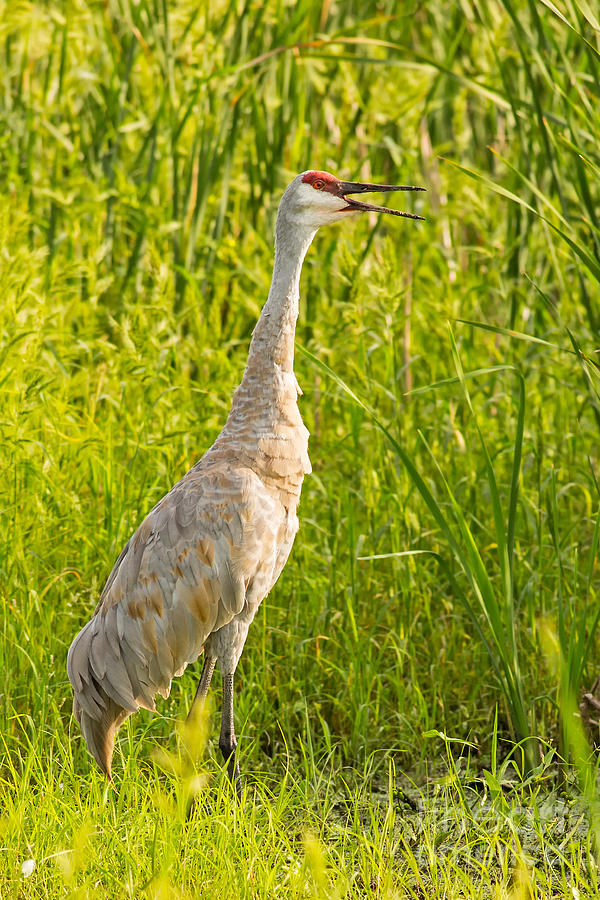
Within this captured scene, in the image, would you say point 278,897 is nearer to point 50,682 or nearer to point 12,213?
point 50,682

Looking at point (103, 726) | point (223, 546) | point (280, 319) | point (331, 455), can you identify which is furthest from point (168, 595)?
point (331, 455)

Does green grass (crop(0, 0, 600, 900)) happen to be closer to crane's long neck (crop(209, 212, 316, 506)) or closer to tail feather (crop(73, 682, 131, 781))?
tail feather (crop(73, 682, 131, 781))

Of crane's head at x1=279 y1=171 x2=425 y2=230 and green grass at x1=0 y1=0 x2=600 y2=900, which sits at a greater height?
crane's head at x1=279 y1=171 x2=425 y2=230

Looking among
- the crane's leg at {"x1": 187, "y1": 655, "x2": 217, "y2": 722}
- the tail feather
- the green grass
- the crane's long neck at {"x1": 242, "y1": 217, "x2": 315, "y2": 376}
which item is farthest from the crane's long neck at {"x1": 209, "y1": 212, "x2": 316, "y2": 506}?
the tail feather

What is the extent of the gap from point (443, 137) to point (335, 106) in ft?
2.40

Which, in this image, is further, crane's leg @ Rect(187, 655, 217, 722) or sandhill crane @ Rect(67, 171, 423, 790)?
crane's leg @ Rect(187, 655, 217, 722)

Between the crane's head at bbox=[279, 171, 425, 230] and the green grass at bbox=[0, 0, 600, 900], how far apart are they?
42cm

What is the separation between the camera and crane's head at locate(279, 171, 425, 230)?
3.64 meters

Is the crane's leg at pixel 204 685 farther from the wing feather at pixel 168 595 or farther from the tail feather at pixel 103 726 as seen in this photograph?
the tail feather at pixel 103 726

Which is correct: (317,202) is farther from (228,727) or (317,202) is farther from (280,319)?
(228,727)

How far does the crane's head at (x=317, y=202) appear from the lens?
11.9 feet

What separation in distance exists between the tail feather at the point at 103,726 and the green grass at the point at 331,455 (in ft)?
0.29

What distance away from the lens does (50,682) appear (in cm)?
398

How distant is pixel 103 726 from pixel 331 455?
1981 mm
